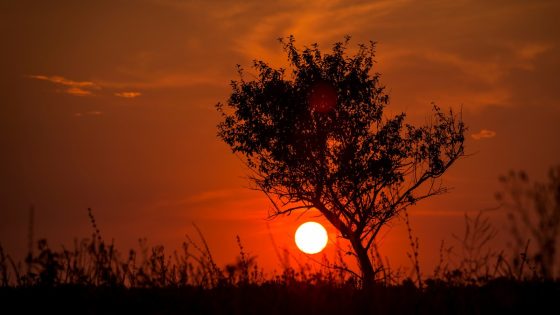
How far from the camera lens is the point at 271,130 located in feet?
98.8

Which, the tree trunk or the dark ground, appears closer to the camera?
the dark ground

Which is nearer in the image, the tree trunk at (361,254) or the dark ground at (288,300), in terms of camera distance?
the dark ground at (288,300)

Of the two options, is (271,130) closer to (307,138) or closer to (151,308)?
(307,138)

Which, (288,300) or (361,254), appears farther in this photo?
(361,254)

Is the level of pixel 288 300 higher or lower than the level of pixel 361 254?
lower

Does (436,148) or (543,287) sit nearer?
(543,287)

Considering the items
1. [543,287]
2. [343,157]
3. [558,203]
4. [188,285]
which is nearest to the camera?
[558,203]

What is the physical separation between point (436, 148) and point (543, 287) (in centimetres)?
2109

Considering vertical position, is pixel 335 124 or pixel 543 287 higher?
pixel 335 124

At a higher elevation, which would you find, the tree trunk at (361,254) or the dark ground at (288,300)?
the tree trunk at (361,254)

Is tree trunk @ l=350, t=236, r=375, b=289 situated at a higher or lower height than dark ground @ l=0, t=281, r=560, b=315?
higher

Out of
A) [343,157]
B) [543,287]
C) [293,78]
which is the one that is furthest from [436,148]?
[543,287]

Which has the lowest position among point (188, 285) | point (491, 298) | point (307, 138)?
point (491, 298)

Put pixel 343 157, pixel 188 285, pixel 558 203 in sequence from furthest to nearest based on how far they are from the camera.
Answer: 1. pixel 343 157
2. pixel 188 285
3. pixel 558 203
